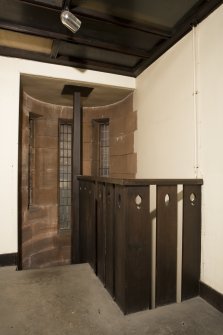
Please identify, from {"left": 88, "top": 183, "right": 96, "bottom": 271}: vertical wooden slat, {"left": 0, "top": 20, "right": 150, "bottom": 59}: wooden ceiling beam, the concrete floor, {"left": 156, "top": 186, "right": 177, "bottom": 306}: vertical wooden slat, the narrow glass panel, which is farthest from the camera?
the narrow glass panel

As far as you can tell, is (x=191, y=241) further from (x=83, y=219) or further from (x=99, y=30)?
(x=99, y=30)

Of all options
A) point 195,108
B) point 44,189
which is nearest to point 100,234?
point 195,108

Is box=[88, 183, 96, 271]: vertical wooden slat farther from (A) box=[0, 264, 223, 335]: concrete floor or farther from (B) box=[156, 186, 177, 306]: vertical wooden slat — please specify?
(B) box=[156, 186, 177, 306]: vertical wooden slat

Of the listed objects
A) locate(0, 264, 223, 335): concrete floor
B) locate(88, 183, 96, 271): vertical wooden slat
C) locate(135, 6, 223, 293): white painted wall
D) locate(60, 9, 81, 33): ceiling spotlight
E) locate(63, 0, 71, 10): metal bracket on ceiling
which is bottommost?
locate(0, 264, 223, 335): concrete floor

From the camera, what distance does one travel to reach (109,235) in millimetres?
1865

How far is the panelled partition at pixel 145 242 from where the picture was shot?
5.13 ft

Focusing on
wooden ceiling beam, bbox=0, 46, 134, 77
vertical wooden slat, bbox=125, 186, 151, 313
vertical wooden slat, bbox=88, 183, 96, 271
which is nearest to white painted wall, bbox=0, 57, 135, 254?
wooden ceiling beam, bbox=0, 46, 134, 77

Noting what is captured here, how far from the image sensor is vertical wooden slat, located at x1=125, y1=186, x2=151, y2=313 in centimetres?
156

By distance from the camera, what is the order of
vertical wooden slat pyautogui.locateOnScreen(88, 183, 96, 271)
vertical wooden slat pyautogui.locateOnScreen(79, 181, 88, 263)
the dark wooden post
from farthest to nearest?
the dark wooden post
vertical wooden slat pyautogui.locateOnScreen(79, 181, 88, 263)
vertical wooden slat pyautogui.locateOnScreen(88, 183, 96, 271)

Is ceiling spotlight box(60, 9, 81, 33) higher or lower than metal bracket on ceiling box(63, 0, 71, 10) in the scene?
lower

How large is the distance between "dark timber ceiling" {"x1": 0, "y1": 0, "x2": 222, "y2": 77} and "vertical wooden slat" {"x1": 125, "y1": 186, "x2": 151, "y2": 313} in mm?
1430

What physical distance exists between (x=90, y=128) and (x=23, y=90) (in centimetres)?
118

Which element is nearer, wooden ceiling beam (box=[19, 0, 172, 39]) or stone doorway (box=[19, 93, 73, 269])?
wooden ceiling beam (box=[19, 0, 172, 39])

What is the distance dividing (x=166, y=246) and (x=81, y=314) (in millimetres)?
722
